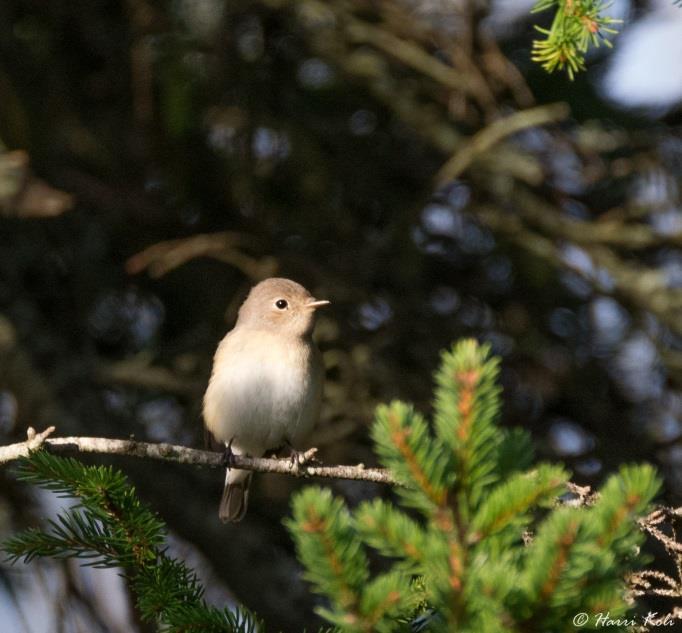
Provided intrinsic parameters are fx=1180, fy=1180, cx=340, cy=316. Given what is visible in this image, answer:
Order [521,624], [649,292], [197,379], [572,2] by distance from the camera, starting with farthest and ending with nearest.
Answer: [197,379] → [649,292] → [572,2] → [521,624]

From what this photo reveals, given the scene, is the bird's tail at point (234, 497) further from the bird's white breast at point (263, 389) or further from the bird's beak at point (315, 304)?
the bird's beak at point (315, 304)

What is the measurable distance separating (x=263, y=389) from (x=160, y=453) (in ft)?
7.27

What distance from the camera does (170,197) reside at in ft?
22.6

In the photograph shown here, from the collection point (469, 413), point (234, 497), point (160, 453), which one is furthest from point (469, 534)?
point (234, 497)

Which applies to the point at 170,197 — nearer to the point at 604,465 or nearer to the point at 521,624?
the point at 604,465

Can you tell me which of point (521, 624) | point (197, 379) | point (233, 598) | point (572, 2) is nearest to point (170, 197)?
point (197, 379)

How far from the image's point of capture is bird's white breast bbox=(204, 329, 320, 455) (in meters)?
5.84

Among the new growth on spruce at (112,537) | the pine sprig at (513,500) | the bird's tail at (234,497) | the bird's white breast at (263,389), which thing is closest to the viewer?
the pine sprig at (513,500)

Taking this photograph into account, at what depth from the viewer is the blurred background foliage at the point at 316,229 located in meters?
6.29

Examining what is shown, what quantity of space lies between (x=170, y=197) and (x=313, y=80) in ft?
3.58

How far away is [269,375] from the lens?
5.87m

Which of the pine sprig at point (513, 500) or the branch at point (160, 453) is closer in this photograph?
the pine sprig at point (513, 500)

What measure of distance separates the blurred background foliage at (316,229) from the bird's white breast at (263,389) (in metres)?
0.58

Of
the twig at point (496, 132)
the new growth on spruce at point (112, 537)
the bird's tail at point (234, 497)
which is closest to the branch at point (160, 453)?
the new growth on spruce at point (112, 537)
